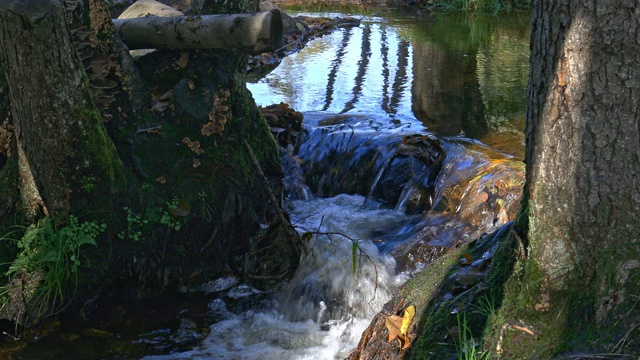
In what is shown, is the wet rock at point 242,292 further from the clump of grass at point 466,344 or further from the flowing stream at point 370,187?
the clump of grass at point 466,344

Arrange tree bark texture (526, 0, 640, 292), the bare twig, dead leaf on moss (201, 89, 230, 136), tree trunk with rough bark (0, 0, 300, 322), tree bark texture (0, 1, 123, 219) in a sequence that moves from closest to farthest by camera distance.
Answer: tree bark texture (526, 0, 640, 292), tree bark texture (0, 1, 123, 219), tree trunk with rough bark (0, 0, 300, 322), dead leaf on moss (201, 89, 230, 136), the bare twig

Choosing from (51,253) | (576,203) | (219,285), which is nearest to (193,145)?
(219,285)

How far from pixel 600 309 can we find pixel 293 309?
289 centimetres

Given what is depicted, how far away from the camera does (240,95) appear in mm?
5621

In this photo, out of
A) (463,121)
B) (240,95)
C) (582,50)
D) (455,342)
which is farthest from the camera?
(463,121)

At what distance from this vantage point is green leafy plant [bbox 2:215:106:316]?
4676mm

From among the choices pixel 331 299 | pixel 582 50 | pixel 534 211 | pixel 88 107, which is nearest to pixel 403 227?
pixel 331 299

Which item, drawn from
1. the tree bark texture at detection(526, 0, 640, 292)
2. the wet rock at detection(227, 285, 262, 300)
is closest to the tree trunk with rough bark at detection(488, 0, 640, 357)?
the tree bark texture at detection(526, 0, 640, 292)

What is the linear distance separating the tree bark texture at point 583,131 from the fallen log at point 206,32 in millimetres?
2196

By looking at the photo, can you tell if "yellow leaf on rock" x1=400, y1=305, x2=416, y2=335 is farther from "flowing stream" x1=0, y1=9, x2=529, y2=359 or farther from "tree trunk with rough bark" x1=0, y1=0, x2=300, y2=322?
"tree trunk with rough bark" x1=0, y1=0, x2=300, y2=322

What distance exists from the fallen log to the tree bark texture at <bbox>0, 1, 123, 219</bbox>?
2.56ft

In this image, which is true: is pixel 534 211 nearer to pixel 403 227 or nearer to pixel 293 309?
pixel 293 309

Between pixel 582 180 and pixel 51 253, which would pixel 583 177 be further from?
pixel 51 253

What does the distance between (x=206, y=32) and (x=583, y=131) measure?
2.96 metres
